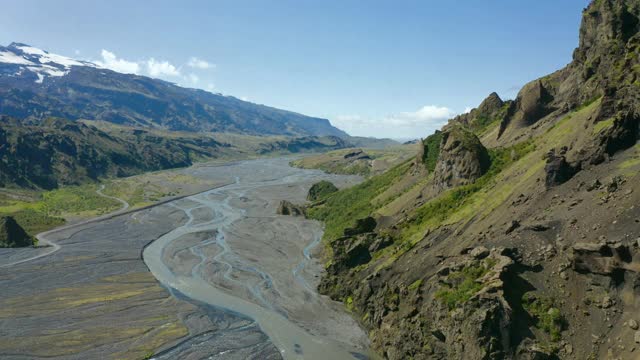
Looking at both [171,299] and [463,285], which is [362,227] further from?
[463,285]

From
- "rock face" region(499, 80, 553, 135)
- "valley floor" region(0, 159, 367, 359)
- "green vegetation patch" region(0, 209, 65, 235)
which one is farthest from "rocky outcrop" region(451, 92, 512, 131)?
"green vegetation patch" region(0, 209, 65, 235)

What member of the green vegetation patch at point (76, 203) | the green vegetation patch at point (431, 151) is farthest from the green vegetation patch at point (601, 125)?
the green vegetation patch at point (76, 203)

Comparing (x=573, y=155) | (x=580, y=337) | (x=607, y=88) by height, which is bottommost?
(x=580, y=337)

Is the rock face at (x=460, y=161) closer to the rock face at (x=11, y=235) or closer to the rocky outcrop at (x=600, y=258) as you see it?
the rocky outcrop at (x=600, y=258)

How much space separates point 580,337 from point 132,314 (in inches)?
2302

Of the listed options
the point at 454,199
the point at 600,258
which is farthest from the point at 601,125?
the point at 600,258

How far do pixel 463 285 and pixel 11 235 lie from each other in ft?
350

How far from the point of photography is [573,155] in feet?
211

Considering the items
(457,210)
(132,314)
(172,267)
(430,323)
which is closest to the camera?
(430,323)

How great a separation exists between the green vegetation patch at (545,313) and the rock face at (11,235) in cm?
11180

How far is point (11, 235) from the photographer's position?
114250 mm

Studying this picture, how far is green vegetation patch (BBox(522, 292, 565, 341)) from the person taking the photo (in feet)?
152

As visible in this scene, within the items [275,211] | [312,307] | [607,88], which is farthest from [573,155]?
[275,211]

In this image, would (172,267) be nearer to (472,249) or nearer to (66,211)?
(472,249)
